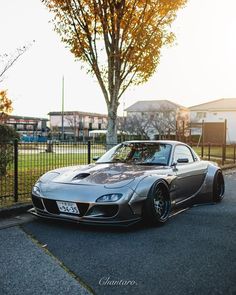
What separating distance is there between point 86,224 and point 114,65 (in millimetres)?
6103

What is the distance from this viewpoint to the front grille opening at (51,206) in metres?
4.95

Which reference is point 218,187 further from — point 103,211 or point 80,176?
point 103,211

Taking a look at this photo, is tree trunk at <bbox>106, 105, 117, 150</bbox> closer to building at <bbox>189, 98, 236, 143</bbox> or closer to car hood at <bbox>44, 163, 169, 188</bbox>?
car hood at <bbox>44, 163, 169, 188</bbox>

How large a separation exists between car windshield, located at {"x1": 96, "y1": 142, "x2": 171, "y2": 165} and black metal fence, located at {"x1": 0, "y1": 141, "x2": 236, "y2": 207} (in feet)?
4.44

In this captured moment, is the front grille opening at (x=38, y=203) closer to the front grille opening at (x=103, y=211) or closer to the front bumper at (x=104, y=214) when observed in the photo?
the front bumper at (x=104, y=214)

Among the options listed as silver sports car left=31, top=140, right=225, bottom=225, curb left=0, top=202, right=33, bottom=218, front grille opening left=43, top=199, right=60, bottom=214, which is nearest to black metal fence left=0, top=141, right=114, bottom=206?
curb left=0, top=202, right=33, bottom=218

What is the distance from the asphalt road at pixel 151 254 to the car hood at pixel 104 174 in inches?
26.1

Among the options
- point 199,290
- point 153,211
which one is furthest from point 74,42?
point 199,290

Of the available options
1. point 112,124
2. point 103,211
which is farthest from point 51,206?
point 112,124

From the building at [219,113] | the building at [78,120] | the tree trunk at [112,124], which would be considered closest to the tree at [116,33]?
the tree trunk at [112,124]

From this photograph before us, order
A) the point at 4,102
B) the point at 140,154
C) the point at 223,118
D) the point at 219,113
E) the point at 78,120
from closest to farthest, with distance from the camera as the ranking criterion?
the point at 140,154, the point at 4,102, the point at 223,118, the point at 219,113, the point at 78,120

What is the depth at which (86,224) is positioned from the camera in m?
4.77

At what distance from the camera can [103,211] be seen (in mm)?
4680

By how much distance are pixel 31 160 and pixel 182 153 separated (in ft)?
9.89
